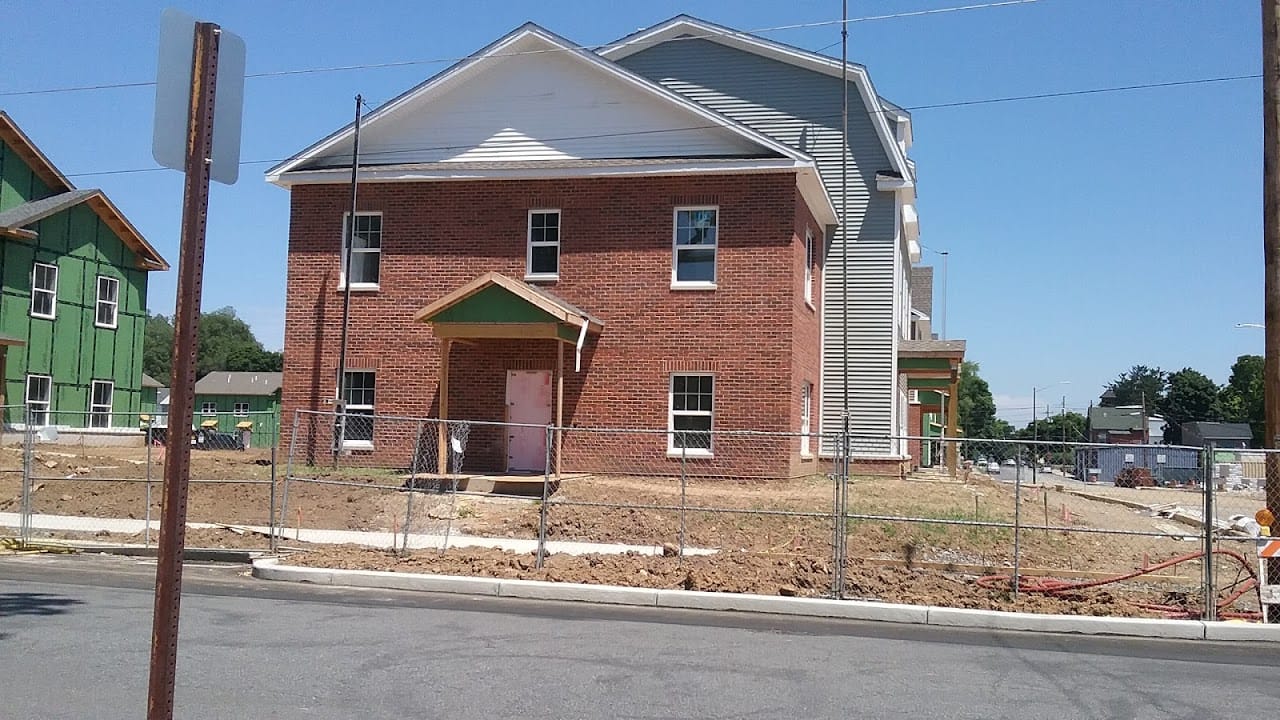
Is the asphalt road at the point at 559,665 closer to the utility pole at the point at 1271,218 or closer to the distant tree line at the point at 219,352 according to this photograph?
the utility pole at the point at 1271,218

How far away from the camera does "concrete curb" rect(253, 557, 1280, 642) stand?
1184 centimetres

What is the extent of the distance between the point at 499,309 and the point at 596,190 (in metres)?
3.68

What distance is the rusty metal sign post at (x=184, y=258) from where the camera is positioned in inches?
154

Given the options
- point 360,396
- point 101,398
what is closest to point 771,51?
point 360,396

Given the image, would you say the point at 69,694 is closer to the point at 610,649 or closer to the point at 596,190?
the point at 610,649

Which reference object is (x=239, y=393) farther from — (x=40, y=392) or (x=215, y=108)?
(x=215, y=108)

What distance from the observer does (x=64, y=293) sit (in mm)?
36625

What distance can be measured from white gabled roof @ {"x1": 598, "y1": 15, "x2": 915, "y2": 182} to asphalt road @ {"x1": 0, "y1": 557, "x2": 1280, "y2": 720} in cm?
1821

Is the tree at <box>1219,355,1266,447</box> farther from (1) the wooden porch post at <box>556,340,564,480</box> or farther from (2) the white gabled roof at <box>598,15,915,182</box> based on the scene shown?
(1) the wooden porch post at <box>556,340,564,480</box>

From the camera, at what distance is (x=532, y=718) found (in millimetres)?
7234

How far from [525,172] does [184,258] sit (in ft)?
67.7

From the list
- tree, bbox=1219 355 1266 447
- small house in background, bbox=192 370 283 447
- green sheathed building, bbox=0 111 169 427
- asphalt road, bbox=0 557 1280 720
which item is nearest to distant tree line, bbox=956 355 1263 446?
tree, bbox=1219 355 1266 447

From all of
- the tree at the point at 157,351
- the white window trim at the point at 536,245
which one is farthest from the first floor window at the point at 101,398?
the tree at the point at 157,351

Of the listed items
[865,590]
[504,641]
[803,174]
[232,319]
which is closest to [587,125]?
[803,174]
